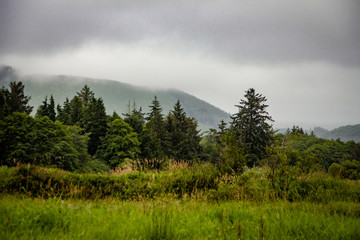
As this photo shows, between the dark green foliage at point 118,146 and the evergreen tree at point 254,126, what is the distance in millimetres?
18235

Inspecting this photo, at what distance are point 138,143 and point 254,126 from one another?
20767 mm

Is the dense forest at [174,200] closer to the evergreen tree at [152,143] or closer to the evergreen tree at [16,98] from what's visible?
the evergreen tree at [152,143]

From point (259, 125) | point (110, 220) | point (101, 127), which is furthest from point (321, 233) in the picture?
point (101, 127)

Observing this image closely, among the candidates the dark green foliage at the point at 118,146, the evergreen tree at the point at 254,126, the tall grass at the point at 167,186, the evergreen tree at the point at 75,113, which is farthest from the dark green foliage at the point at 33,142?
the evergreen tree at the point at 254,126

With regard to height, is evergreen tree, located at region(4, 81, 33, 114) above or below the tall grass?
above

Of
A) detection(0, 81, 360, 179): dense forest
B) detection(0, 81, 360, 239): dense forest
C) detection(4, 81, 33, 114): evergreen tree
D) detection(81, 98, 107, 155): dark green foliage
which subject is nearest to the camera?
detection(0, 81, 360, 239): dense forest

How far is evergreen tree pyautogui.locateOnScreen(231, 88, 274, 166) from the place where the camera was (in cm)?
3195

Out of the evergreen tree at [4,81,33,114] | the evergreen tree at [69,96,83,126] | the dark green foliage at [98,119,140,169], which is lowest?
the dark green foliage at [98,119,140,169]

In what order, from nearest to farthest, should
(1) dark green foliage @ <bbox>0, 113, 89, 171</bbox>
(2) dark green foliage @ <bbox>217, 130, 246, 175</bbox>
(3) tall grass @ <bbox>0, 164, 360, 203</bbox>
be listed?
(3) tall grass @ <bbox>0, 164, 360, 203</bbox>
(2) dark green foliage @ <bbox>217, 130, 246, 175</bbox>
(1) dark green foliage @ <bbox>0, 113, 89, 171</bbox>

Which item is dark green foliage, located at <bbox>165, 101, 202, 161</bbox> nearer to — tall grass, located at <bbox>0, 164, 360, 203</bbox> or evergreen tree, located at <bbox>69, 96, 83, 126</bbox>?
evergreen tree, located at <bbox>69, 96, 83, 126</bbox>

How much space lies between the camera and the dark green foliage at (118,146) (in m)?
30.3

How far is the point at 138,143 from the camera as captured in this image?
33281 millimetres

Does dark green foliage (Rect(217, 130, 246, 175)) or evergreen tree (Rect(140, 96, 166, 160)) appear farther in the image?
evergreen tree (Rect(140, 96, 166, 160))

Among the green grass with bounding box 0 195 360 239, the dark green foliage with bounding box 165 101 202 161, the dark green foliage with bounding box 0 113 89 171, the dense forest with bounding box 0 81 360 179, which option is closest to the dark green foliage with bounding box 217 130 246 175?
the dense forest with bounding box 0 81 360 179
